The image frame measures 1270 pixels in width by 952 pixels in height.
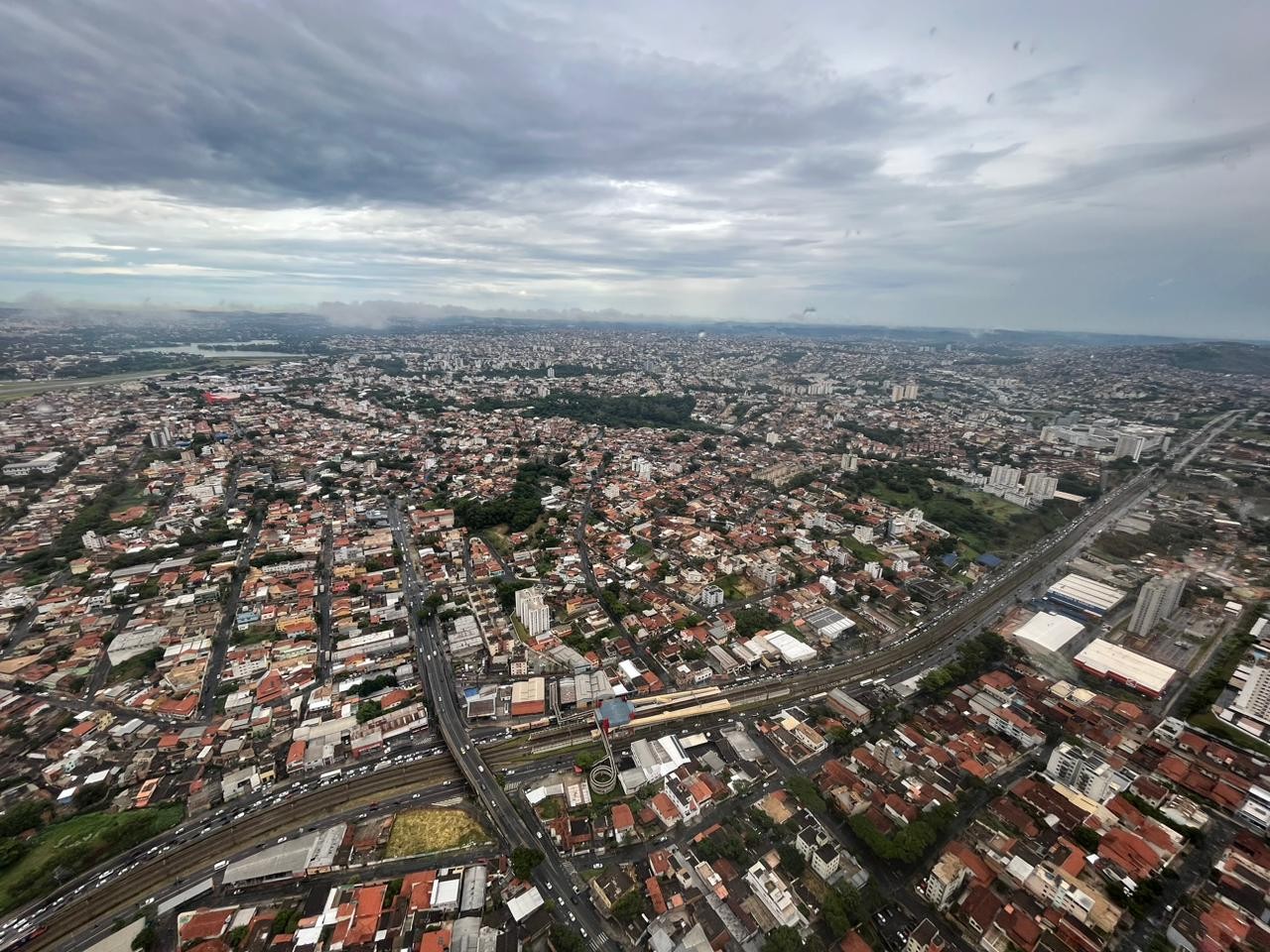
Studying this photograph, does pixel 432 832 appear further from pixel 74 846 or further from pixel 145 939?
pixel 74 846

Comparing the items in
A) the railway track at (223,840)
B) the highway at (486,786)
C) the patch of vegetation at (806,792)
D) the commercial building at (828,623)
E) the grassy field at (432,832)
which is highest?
the patch of vegetation at (806,792)

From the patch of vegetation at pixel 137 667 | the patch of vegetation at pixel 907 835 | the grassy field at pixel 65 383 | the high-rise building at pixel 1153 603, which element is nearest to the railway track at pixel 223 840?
the patch of vegetation at pixel 137 667

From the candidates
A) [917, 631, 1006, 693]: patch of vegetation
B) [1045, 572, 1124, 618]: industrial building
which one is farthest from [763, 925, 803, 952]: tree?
[1045, 572, 1124, 618]: industrial building

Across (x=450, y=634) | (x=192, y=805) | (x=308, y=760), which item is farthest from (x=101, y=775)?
(x=450, y=634)

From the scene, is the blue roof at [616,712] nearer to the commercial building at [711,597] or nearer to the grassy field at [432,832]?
the grassy field at [432,832]

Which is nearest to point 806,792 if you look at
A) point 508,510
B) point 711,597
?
point 711,597

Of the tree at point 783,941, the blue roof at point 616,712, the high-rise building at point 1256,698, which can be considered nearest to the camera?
the tree at point 783,941
